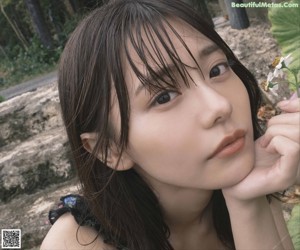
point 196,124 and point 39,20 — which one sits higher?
point 196,124

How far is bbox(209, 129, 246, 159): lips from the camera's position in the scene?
0.85 m

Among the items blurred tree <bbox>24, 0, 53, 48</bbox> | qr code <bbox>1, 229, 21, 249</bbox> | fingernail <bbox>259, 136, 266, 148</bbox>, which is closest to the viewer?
fingernail <bbox>259, 136, 266, 148</bbox>

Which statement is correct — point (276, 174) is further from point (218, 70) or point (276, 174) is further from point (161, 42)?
point (161, 42)

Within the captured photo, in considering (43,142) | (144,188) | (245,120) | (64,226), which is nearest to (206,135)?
(245,120)

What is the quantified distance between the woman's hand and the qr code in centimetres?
193

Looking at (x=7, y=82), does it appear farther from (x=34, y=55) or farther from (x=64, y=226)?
(x=64, y=226)

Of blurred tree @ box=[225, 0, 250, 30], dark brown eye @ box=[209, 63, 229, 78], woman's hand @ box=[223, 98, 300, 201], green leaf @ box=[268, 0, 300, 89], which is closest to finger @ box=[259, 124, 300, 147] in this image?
woman's hand @ box=[223, 98, 300, 201]

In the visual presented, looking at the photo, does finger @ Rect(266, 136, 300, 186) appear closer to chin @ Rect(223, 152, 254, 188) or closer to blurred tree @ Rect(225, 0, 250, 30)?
chin @ Rect(223, 152, 254, 188)

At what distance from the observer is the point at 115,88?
3.14ft

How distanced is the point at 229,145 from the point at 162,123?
0.14m

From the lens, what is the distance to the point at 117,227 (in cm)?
124

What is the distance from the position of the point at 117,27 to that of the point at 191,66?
0.64 ft

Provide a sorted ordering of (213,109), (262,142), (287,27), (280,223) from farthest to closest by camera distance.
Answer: (287,27)
(280,223)
(262,142)
(213,109)

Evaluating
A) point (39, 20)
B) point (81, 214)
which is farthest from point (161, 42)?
point (39, 20)
